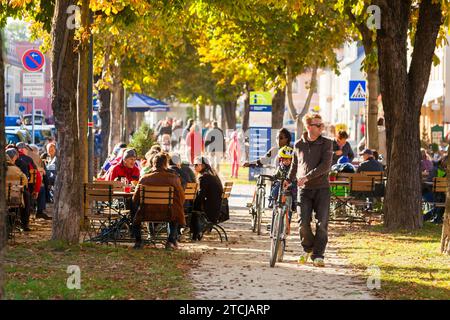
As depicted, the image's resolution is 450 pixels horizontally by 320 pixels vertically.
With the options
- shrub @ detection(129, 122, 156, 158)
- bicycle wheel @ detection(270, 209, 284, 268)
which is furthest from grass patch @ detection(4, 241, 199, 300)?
shrub @ detection(129, 122, 156, 158)

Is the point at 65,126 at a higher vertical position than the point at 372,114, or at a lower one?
lower

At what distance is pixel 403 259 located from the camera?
15953 millimetres

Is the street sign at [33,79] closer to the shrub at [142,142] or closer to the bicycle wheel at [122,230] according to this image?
the shrub at [142,142]

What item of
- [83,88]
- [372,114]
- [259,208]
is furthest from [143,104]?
[83,88]

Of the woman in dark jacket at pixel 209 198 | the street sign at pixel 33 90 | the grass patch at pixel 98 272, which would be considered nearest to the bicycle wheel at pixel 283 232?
the grass patch at pixel 98 272

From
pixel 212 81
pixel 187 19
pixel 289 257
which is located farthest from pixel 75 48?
pixel 212 81

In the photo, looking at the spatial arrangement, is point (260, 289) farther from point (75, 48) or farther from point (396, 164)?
point (396, 164)

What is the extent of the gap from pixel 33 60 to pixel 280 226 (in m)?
13.0

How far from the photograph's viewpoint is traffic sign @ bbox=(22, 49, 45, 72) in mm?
26578

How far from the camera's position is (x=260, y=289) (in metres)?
12.5

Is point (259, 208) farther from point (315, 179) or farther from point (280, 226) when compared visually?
point (315, 179)

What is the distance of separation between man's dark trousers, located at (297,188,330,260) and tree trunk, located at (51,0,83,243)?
3525mm

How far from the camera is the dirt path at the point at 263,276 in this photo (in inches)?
483
